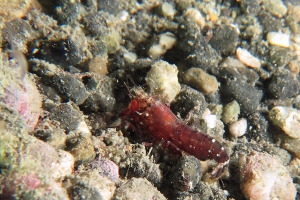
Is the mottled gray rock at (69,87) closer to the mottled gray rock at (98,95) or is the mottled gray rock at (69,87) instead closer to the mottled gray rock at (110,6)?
the mottled gray rock at (98,95)

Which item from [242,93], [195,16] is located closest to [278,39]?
[242,93]

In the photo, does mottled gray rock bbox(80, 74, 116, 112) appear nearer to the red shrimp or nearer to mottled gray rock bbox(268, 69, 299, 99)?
the red shrimp

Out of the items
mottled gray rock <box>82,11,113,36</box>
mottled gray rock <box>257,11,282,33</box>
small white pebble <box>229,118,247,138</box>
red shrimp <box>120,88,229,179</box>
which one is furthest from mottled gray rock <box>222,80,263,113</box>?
mottled gray rock <box>82,11,113,36</box>

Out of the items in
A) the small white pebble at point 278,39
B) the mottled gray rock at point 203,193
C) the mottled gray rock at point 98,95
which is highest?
the small white pebble at point 278,39

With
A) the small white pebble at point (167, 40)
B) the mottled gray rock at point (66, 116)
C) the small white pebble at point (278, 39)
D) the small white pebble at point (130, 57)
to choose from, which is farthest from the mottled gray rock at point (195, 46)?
the mottled gray rock at point (66, 116)

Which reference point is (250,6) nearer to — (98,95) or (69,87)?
(98,95)

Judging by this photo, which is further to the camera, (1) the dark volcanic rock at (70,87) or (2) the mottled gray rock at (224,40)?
(2) the mottled gray rock at (224,40)
